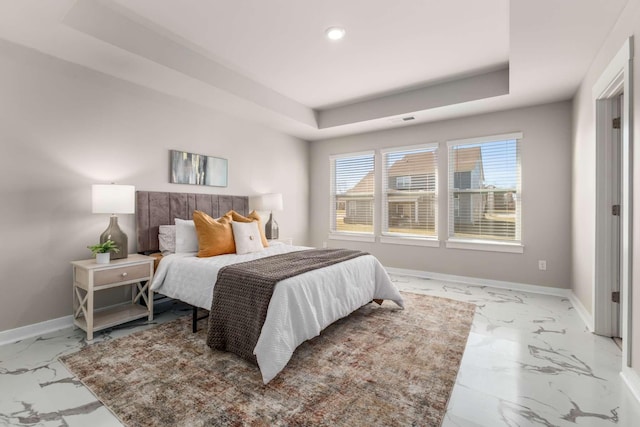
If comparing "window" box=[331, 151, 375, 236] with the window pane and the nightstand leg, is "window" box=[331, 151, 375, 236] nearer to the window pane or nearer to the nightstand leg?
the window pane

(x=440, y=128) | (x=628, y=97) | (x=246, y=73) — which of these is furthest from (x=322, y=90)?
Result: (x=628, y=97)

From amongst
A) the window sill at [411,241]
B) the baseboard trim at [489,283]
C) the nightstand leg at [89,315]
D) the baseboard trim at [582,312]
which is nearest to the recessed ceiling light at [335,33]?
the nightstand leg at [89,315]

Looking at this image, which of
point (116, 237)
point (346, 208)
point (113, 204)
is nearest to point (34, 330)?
point (116, 237)

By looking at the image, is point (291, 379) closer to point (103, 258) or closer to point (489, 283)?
point (103, 258)

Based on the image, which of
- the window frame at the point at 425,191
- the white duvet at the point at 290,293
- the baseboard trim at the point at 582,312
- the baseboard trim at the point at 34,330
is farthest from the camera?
the window frame at the point at 425,191

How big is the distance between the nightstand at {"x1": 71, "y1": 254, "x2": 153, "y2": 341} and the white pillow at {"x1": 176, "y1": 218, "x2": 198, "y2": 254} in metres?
0.35

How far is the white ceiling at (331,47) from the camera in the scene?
2340mm

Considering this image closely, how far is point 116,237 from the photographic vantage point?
2959 mm

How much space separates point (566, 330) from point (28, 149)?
16.3 feet

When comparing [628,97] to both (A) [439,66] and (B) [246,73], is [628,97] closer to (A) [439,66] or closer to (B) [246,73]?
(A) [439,66]

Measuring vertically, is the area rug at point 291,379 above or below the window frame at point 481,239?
below

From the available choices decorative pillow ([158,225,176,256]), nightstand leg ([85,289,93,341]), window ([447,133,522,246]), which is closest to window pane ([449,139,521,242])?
window ([447,133,522,246])

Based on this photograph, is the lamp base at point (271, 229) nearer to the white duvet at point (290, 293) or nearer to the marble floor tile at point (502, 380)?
the white duvet at point (290, 293)

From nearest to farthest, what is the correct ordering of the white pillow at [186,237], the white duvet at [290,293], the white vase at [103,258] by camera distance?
the white duvet at [290,293] < the white vase at [103,258] < the white pillow at [186,237]
